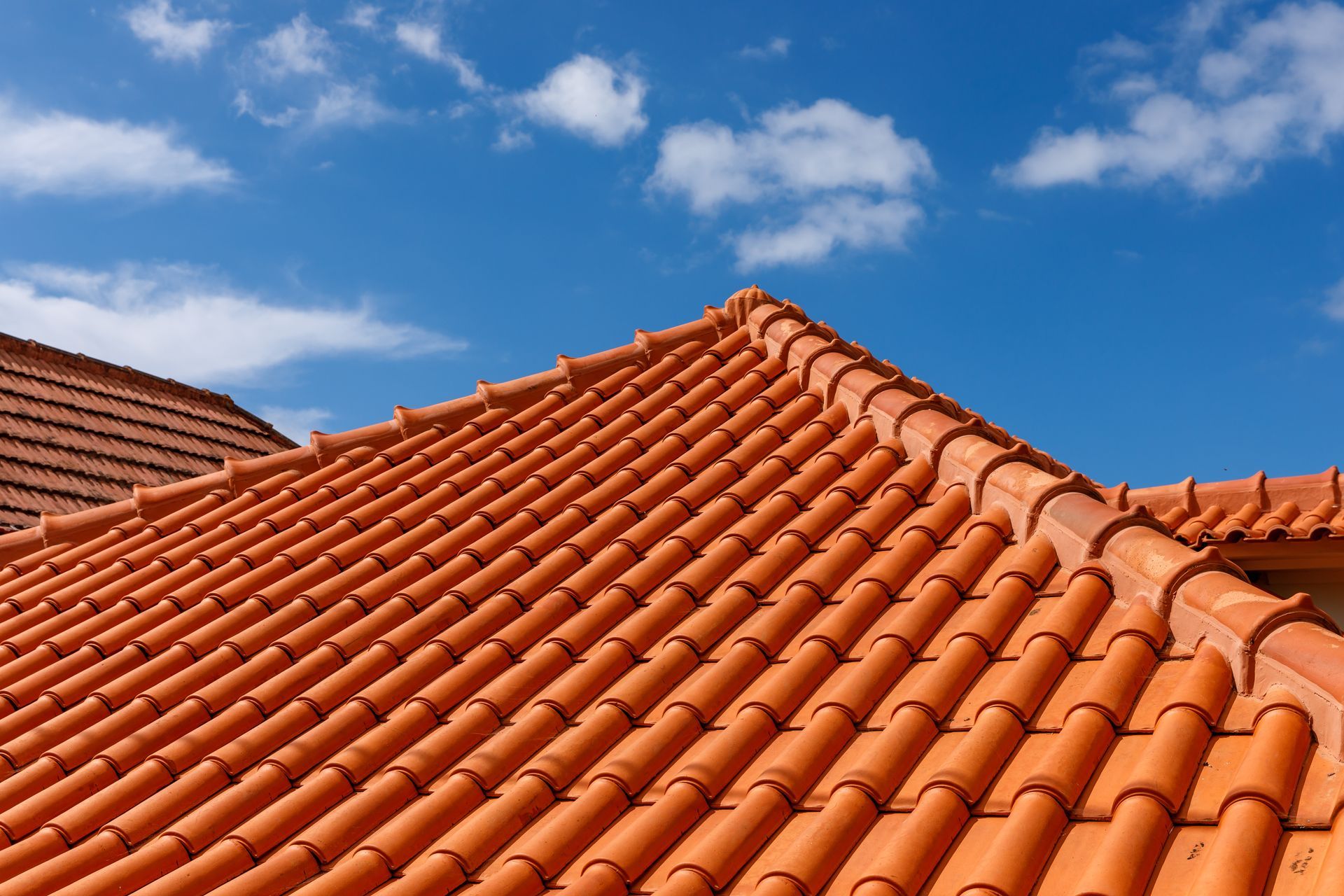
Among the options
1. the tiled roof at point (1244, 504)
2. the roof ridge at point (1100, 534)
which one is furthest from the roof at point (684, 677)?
the tiled roof at point (1244, 504)

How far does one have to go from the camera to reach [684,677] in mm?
4781

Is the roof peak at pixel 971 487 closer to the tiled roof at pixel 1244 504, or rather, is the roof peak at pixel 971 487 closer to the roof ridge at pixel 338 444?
the roof ridge at pixel 338 444

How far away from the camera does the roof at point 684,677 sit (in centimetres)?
355

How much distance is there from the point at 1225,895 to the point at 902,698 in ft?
4.60

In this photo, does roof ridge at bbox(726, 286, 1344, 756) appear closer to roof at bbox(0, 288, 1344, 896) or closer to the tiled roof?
roof at bbox(0, 288, 1344, 896)

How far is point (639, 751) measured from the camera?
4273mm

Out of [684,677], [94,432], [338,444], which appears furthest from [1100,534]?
[94,432]

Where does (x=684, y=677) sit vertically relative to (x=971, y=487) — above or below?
below

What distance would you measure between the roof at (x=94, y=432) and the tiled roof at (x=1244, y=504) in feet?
27.2

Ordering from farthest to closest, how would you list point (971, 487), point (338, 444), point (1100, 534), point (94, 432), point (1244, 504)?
point (94, 432) → point (1244, 504) → point (338, 444) → point (971, 487) → point (1100, 534)

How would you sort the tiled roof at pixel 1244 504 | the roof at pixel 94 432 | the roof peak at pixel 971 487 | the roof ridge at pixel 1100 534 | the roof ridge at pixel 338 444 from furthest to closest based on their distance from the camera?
the roof at pixel 94 432
the tiled roof at pixel 1244 504
the roof ridge at pixel 338 444
the roof peak at pixel 971 487
the roof ridge at pixel 1100 534

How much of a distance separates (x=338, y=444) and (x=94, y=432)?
477cm

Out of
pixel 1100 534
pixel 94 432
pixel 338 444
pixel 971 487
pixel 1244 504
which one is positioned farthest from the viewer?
pixel 94 432

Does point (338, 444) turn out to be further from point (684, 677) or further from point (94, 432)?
point (94, 432)
